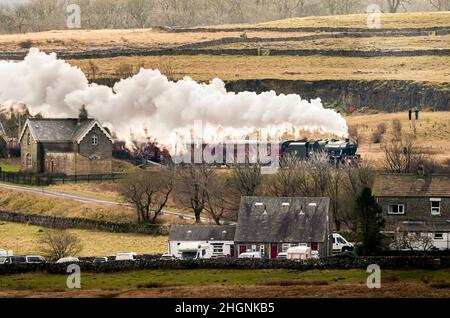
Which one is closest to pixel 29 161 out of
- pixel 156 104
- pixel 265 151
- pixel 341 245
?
pixel 156 104

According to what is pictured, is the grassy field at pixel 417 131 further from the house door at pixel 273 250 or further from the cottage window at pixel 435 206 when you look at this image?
the house door at pixel 273 250

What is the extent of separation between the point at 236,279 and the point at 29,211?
48088 mm

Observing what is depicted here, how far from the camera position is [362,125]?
612 ft

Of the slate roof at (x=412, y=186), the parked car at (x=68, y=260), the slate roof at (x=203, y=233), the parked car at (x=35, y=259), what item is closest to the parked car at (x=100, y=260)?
the parked car at (x=68, y=260)

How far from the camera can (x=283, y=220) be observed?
11506cm

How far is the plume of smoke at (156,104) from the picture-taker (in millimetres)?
159750

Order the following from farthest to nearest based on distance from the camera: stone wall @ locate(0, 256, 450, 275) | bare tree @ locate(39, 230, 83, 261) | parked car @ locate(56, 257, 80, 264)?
1. bare tree @ locate(39, 230, 83, 261)
2. parked car @ locate(56, 257, 80, 264)
3. stone wall @ locate(0, 256, 450, 275)

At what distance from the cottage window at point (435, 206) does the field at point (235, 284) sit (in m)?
20.7

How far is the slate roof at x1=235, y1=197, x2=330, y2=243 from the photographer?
11362cm

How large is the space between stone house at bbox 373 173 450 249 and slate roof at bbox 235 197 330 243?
567cm

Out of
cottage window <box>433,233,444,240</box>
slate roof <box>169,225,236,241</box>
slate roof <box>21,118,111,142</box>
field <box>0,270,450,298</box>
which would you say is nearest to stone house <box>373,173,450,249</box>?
cottage window <box>433,233,444,240</box>

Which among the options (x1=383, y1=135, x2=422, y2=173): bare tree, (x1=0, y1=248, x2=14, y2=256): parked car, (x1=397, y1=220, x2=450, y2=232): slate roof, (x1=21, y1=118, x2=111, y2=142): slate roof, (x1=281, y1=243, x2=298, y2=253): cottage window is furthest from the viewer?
(x1=21, y1=118, x2=111, y2=142): slate roof

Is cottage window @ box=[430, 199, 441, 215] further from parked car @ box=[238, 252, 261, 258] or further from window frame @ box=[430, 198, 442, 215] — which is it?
parked car @ box=[238, 252, 261, 258]

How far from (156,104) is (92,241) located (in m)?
40.7
